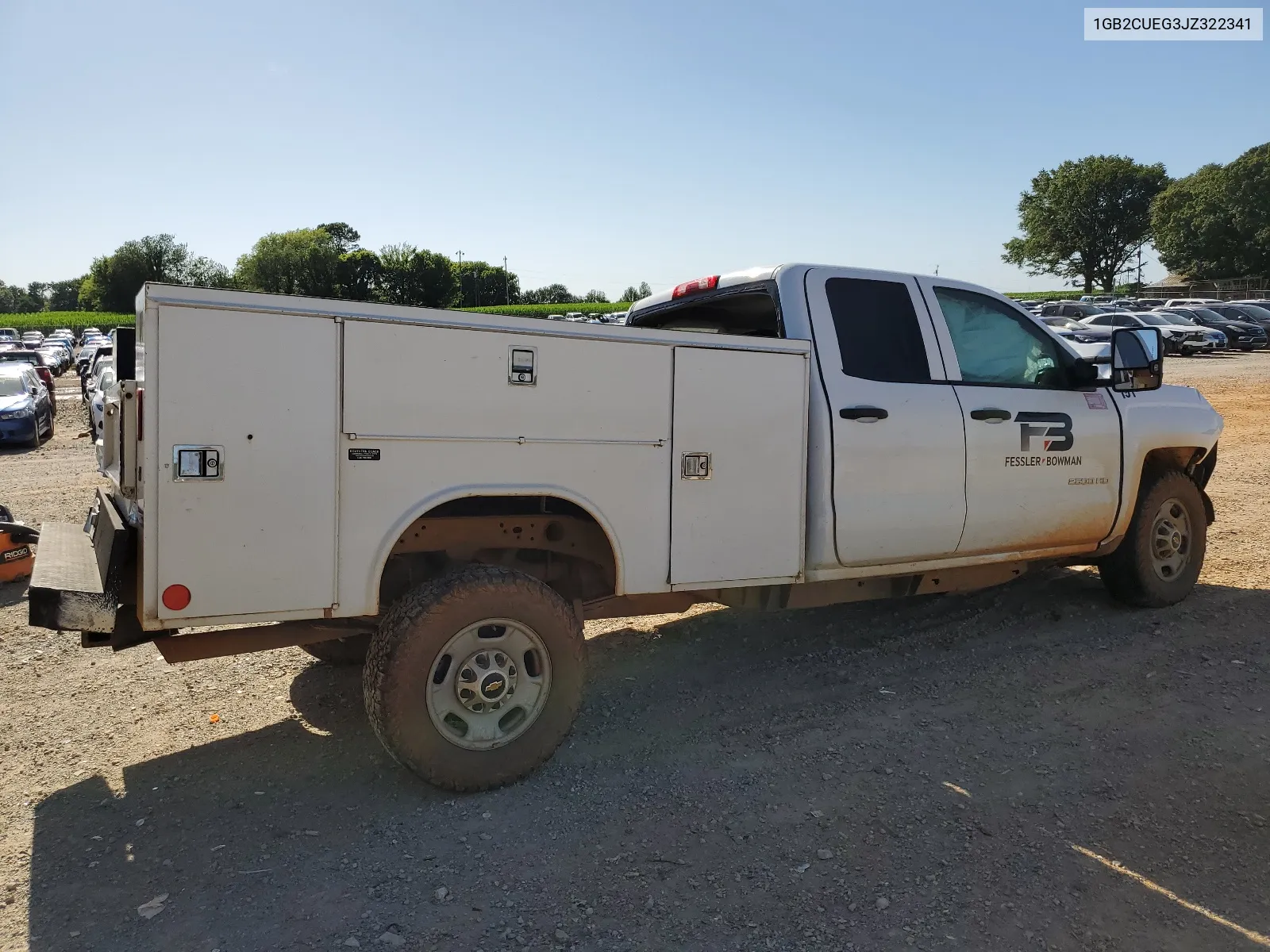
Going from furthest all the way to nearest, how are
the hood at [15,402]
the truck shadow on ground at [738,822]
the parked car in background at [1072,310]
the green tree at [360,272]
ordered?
the green tree at [360,272], the parked car in background at [1072,310], the hood at [15,402], the truck shadow on ground at [738,822]

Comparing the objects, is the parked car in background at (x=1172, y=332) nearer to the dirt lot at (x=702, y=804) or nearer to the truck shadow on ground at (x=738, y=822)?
the dirt lot at (x=702, y=804)

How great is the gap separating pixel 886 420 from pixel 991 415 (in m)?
0.79

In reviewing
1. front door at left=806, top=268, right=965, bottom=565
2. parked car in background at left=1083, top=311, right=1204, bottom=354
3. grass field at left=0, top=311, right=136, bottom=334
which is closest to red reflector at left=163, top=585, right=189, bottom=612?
front door at left=806, top=268, right=965, bottom=565

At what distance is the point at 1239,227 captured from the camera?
253ft

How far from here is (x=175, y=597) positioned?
3367mm

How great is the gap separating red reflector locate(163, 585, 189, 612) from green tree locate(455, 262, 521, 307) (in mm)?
103689

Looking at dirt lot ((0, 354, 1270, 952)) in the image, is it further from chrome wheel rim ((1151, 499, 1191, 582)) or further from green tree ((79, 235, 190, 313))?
green tree ((79, 235, 190, 313))

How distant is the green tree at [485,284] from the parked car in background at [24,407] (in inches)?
3444

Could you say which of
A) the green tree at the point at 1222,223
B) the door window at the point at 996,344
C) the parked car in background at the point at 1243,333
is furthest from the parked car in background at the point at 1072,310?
the green tree at the point at 1222,223

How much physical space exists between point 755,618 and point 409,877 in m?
3.39

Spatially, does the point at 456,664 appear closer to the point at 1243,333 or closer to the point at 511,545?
the point at 511,545

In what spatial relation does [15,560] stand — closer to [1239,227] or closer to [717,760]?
[717,760]

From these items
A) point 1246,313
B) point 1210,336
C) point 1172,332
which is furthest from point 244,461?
point 1246,313

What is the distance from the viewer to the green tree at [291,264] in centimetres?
8550
